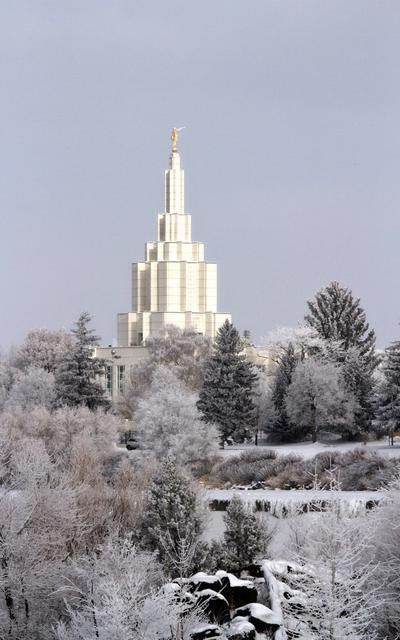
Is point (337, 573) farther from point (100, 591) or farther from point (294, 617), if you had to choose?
point (100, 591)

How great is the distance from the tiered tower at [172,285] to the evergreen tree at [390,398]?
37181 mm

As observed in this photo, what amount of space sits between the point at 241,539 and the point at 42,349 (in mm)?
52597

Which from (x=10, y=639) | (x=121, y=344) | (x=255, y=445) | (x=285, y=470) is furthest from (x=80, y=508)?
(x=121, y=344)

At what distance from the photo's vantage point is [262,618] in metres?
24.7

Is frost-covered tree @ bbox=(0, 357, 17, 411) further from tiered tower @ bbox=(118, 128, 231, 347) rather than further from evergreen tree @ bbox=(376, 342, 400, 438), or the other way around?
evergreen tree @ bbox=(376, 342, 400, 438)

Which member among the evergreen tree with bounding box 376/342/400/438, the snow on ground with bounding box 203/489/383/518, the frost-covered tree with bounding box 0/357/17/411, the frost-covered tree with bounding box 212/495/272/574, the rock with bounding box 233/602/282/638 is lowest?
the rock with bounding box 233/602/282/638

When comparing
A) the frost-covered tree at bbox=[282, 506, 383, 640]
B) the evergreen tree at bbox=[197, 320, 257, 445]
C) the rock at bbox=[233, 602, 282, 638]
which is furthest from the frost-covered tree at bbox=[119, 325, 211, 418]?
the frost-covered tree at bbox=[282, 506, 383, 640]

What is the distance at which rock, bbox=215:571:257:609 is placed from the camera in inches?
1062

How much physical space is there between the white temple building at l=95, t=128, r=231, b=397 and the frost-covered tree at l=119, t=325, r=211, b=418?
1388cm

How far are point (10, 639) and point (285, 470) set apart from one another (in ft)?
89.7

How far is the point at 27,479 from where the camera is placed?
1474 inches

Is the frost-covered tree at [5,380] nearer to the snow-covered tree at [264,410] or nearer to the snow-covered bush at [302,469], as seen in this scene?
the snow-covered tree at [264,410]

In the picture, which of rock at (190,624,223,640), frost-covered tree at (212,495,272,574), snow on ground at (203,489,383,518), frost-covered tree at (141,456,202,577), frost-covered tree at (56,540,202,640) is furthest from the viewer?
snow on ground at (203,489,383,518)

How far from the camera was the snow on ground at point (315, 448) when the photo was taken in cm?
5659
